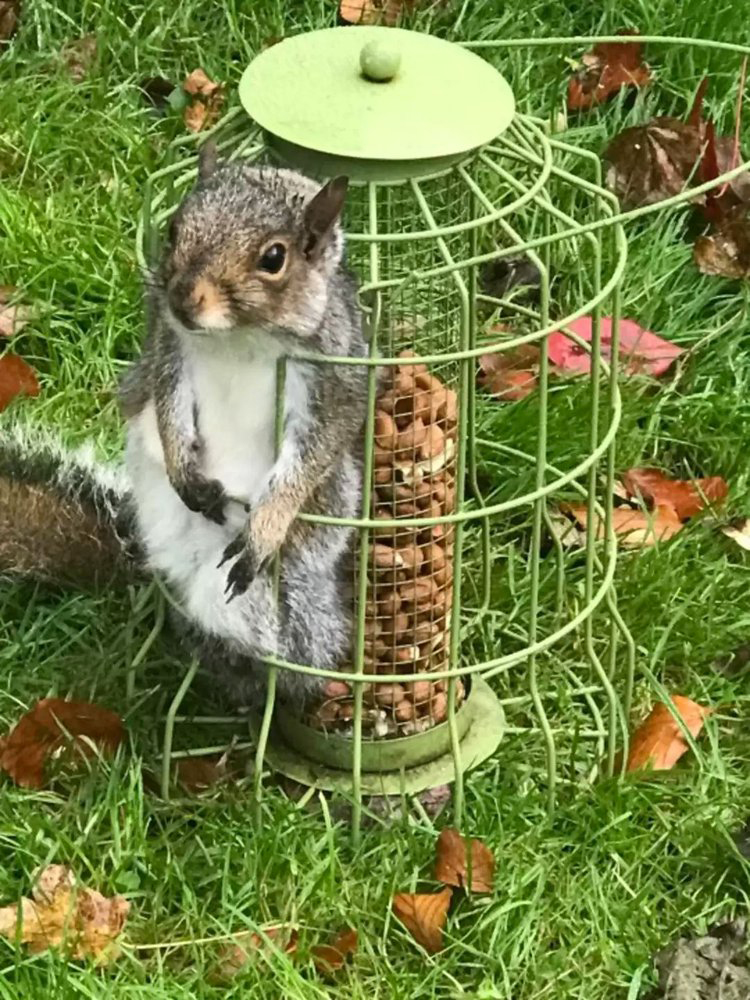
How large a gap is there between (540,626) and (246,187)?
0.90m

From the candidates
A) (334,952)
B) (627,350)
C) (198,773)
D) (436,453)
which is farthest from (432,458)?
(627,350)

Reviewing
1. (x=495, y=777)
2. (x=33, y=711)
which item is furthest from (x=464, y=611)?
(x=33, y=711)

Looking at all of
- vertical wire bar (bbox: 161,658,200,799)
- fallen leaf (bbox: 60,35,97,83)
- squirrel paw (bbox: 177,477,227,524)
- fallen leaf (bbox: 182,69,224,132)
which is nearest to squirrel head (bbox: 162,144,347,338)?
squirrel paw (bbox: 177,477,227,524)

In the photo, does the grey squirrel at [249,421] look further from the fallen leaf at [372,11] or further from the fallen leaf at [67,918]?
the fallen leaf at [372,11]

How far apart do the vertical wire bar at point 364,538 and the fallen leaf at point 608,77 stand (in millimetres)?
1335

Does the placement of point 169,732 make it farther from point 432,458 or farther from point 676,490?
point 676,490

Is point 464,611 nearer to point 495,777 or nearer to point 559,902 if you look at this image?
point 495,777

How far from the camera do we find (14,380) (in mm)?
2688

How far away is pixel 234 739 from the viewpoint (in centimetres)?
223

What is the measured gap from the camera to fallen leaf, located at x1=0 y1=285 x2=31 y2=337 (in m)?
2.78

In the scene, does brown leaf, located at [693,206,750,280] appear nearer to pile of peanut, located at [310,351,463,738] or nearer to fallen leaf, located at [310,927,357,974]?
pile of peanut, located at [310,351,463,738]

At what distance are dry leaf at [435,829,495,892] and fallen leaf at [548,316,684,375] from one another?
96 centimetres

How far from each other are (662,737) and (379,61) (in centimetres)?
94

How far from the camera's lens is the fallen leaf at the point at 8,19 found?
131 inches
